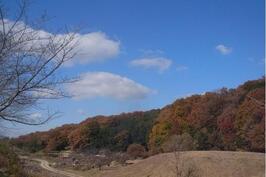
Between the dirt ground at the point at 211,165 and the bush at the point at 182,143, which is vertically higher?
the bush at the point at 182,143

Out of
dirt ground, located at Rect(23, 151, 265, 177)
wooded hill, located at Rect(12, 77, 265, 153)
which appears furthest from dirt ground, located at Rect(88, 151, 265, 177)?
wooded hill, located at Rect(12, 77, 265, 153)

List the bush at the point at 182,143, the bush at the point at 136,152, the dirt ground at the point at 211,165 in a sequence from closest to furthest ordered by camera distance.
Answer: the dirt ground at the point at 211,165, the bush at the point at 182,143, the bush at the point at 136,152

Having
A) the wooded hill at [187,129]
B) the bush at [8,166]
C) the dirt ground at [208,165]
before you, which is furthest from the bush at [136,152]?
the bush at [8,166]

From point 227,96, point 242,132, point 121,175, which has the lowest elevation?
point 121,175

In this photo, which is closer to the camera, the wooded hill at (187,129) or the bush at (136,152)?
the wooded hill at (187,129)

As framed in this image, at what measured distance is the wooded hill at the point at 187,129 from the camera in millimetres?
65875

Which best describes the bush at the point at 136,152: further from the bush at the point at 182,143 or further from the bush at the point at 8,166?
the bush at the point at 8,166

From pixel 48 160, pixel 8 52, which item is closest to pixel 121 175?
pixel 48 160

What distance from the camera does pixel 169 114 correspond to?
88000 mm

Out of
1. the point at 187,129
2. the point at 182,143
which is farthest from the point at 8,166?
the point at 187,129

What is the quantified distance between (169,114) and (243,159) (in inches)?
1818

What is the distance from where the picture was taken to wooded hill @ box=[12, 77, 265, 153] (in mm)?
65875

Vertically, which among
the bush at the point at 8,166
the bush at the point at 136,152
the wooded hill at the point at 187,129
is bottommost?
the bush at the point at 8,166

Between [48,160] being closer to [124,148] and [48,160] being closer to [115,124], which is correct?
[124,148]
